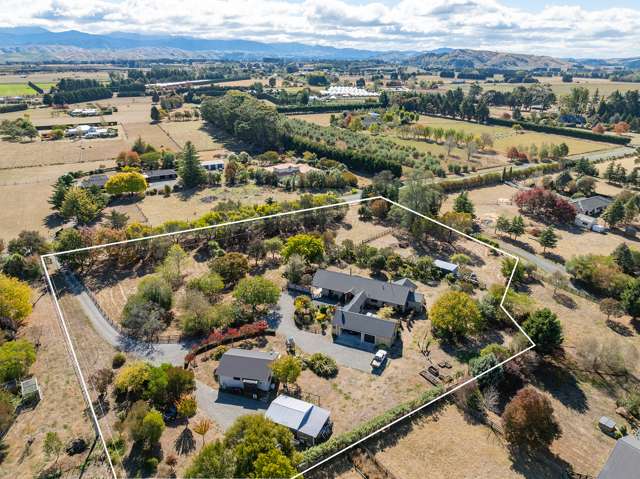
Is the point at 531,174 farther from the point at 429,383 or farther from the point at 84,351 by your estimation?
the point at 84,351

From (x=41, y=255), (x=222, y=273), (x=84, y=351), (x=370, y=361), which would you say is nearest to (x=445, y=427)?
(x=370, y=361)

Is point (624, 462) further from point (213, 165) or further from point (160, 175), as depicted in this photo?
point (160, 175)

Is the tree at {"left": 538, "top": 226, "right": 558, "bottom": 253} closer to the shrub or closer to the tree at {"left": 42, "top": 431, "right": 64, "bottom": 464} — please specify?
the shrub

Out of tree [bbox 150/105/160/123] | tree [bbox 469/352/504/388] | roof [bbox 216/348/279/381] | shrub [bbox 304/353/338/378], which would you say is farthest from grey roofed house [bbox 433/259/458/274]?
tree [bbox 150/105/160/123]

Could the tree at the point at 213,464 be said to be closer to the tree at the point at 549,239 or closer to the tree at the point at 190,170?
the tree at the point at 549,239

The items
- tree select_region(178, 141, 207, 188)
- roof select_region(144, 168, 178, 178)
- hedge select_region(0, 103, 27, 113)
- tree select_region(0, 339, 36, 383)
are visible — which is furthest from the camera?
hedge select_region(0, 103, 27, 113)
